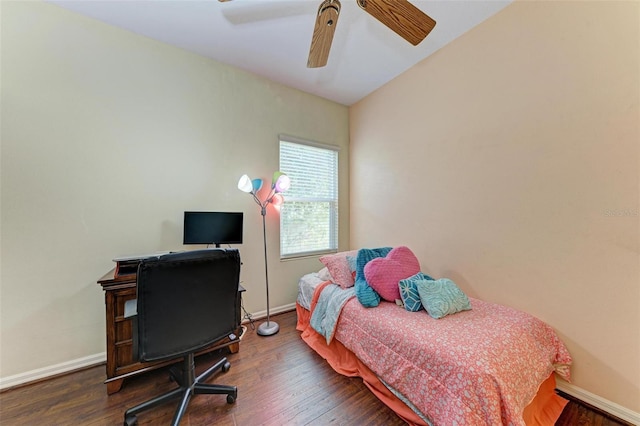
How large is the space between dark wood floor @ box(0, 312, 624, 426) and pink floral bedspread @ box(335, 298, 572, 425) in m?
0.24

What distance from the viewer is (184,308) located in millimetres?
1289

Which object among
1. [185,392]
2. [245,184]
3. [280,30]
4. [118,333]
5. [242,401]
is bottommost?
[242,401]

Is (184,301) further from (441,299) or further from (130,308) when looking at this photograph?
(441,299)

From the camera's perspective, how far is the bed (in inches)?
44.0

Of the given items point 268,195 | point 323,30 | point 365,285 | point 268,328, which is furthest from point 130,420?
point 323,30

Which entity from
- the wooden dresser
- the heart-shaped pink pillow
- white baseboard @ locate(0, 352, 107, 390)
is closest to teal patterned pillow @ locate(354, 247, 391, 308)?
the heart-shaped pink pillow

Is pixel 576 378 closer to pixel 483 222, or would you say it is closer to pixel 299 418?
pixel 483 222

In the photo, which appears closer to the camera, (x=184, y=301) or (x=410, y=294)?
(x=184, y=301)

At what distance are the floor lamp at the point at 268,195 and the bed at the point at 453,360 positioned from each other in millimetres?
718

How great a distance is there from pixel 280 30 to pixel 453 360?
9.27ft

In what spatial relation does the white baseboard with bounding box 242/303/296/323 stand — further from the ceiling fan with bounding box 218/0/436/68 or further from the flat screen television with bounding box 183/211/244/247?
the ceiling fan with bounding box 218/0/436/68

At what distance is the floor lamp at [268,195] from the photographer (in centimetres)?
233

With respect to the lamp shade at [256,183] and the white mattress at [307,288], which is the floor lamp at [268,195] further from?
the white mattress at [307,288]

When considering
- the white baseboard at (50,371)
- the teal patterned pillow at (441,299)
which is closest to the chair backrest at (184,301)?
the white baseboard at (50,371)
